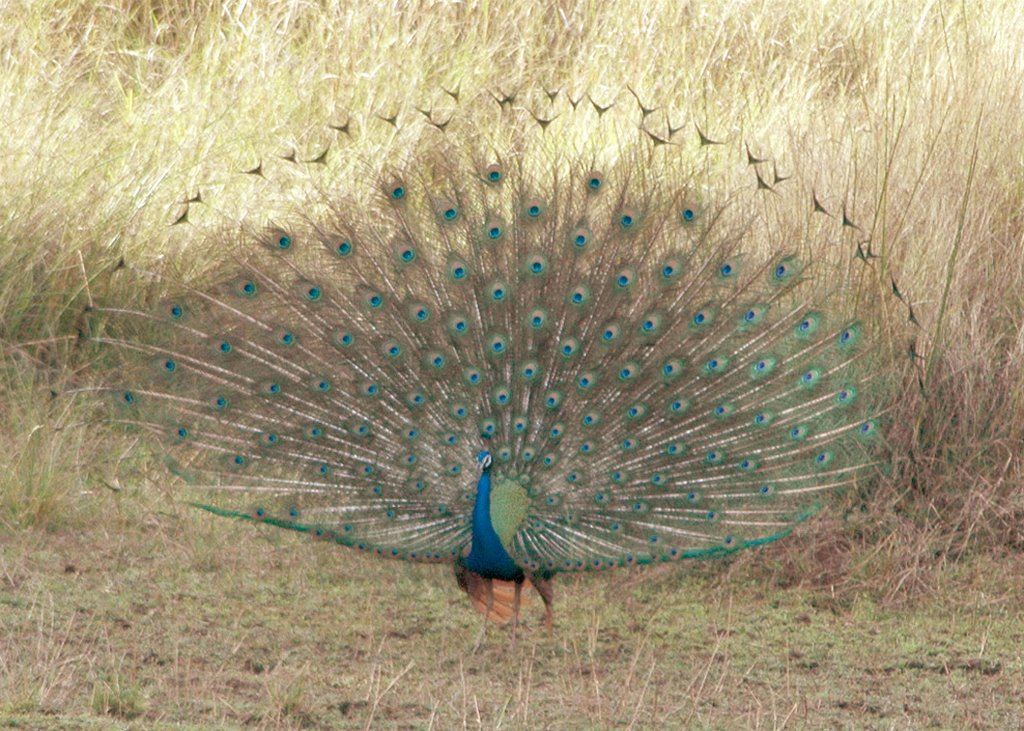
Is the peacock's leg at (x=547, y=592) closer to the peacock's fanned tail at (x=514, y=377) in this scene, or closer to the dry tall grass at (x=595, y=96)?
the peacock's fanned tail at (x=514, y=377)

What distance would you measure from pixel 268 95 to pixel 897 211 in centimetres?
401

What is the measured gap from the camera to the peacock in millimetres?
4805

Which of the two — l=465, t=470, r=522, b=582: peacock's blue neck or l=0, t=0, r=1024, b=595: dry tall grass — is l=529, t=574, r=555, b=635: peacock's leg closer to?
l=465, t=470, r=522, b=582: peacock's blue neck

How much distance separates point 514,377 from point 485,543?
1.75 ft

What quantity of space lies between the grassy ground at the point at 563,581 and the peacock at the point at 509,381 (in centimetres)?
44

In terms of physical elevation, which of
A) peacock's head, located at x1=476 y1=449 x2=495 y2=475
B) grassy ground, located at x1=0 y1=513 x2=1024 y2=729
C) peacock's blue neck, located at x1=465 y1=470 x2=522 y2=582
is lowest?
grassy ground, located at x1=0 y1=513 x2=1024 y2=729

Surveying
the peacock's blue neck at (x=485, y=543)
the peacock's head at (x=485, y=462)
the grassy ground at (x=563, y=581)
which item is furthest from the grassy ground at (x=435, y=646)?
the peacock's head at (x=485, y=462)

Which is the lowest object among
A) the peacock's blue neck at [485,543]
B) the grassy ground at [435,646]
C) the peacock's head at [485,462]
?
the grassy ground at [435,646]

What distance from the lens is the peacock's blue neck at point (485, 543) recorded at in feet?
15.4

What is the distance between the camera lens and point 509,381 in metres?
4.88

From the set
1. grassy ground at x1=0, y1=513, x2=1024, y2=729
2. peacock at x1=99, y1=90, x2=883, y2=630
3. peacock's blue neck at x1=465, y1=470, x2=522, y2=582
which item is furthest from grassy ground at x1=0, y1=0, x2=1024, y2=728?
peacock at x1=99, y1=90, x2=883, y2=630

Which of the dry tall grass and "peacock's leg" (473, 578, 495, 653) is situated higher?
the dry tall grass

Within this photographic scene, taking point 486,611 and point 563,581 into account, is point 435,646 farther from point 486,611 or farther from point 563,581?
point 563,581

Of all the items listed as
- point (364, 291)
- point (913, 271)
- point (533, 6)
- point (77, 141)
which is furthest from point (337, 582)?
point (533, 6)
